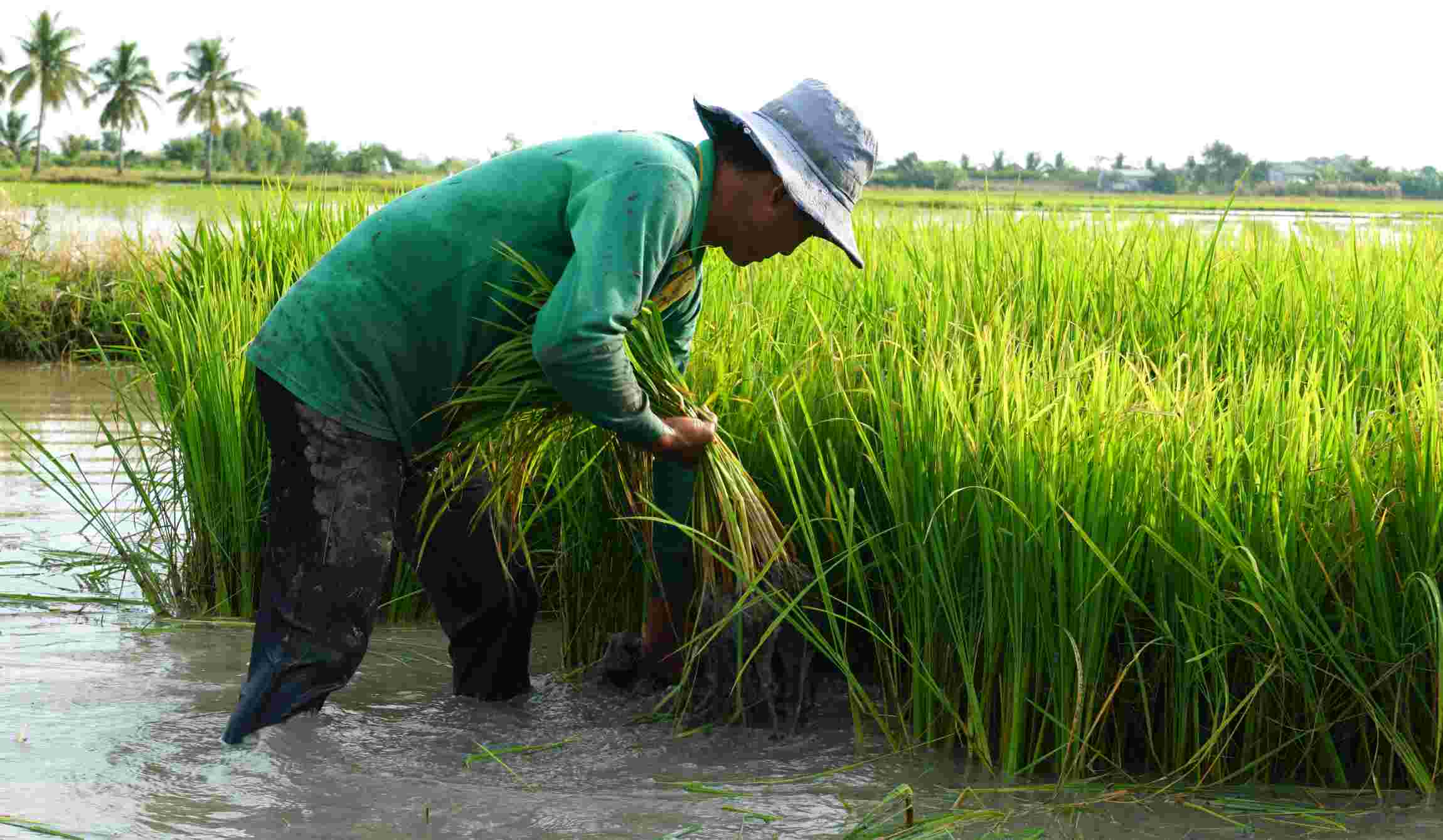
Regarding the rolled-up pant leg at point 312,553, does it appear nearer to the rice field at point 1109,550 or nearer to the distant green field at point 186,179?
the rice field at point 1109,550

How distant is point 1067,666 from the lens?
2682 millimetres

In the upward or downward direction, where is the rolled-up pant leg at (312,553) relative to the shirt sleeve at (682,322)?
downward

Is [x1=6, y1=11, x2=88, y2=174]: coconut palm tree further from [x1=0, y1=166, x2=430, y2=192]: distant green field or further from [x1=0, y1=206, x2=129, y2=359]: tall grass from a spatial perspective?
[x1=0, y1=206, x2=129, y2=359]: tall grass

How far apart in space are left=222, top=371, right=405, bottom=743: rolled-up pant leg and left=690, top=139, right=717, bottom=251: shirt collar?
763 millimetres

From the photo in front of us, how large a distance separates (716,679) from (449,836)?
2.35 feet

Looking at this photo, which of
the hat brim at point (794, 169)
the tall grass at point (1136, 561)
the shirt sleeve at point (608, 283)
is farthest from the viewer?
the tall grass at point (1136, 561)

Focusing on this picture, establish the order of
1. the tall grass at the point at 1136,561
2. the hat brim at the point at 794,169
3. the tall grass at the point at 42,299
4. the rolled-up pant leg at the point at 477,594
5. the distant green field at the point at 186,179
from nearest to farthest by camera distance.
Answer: the hat brim at the point at 794,169 < the tall grass at the point at 1136,561 < the rolled-up pant leg at the point at 477,594 < the distant green field at the point at 186,179 < the tall grass at the point at 42,299

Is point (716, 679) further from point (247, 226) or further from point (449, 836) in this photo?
point (247, 226)

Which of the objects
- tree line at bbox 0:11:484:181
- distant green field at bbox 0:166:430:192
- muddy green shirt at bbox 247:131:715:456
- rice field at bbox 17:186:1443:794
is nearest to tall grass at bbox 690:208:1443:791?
rice field at bbox 17:186:1443:794

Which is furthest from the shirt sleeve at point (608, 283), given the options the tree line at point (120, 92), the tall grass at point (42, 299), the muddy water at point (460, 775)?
→ the tree line at point (120, 92)

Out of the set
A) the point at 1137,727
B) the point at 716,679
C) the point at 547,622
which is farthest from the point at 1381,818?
the point at 547,622

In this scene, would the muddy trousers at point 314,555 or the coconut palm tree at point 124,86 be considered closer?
the muddy trousers at point 314,555

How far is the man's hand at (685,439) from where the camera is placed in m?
2.67

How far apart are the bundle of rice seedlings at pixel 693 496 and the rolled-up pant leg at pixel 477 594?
54mm
